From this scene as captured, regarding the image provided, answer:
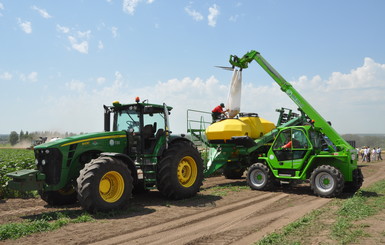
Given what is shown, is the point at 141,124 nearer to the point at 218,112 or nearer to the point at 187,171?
the point at 187,171

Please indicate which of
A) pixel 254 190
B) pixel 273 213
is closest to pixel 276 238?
pixel 273 213

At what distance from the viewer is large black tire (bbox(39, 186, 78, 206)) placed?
810 cm

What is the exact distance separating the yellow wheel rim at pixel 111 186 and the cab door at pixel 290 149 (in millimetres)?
5726

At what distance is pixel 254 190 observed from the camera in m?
11.3

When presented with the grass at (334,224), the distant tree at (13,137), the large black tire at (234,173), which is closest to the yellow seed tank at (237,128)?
the large black tire at (234,173)

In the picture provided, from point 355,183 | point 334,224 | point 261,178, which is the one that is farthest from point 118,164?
point 355,183

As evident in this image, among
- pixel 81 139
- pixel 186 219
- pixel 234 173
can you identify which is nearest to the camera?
pixel 186 219

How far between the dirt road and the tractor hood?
5.17ft

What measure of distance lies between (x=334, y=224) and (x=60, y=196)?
Result: 250 inches

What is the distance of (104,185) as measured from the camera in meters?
7.33

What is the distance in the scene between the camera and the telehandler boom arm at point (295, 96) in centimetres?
1116

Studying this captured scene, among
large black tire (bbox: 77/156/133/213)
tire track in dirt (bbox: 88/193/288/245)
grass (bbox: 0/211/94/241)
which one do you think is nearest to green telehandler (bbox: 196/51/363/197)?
tire track in dirt (bbox: 88/193/288/245)

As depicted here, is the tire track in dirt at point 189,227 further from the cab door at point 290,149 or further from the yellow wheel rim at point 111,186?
the cab door at point 290,149

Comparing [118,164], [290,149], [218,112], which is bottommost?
[118,164]
